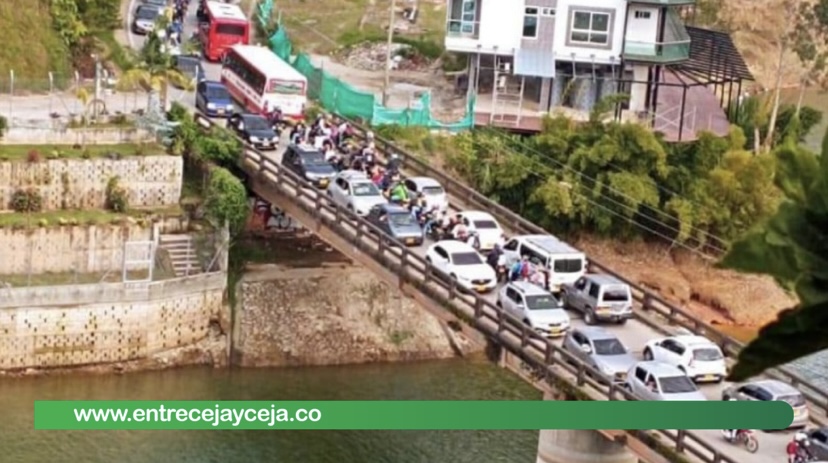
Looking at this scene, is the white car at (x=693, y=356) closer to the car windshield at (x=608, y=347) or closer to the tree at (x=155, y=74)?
the car windshield at (x=608, y=347)

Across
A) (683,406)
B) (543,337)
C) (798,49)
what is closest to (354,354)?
(543,337)

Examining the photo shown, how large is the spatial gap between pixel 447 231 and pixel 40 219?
13.3 metres

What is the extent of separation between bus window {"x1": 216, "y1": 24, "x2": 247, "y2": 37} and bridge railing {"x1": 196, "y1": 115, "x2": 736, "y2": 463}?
15.6 m

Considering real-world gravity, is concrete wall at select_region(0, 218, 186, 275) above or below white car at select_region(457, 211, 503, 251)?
below

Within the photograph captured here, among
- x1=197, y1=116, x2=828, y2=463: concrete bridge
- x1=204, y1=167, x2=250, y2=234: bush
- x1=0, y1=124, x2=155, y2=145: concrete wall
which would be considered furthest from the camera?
x1=0, y1=124, x2=155, y2=145: concrete wall

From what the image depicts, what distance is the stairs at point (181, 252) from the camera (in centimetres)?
4841

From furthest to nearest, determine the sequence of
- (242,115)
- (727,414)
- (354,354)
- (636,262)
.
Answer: (636,262), (242,115), (354,354), (727,414)

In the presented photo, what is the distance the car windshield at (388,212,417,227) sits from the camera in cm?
4403

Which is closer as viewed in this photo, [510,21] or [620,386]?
[620,386]

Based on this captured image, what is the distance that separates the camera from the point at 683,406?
3284cm

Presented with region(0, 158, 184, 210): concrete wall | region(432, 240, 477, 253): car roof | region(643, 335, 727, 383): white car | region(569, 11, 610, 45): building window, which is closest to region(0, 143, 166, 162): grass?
region(0, 158, 184, 210): concrete wall

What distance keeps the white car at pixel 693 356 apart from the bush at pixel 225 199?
56.5ft

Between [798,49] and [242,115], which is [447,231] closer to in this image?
[242,115]

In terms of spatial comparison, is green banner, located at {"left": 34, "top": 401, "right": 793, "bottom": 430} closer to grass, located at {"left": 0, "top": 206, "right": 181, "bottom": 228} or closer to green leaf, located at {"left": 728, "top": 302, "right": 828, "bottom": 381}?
grass, located at {"left": 0, "top": 206, "right": 181, "bottom": 228}
